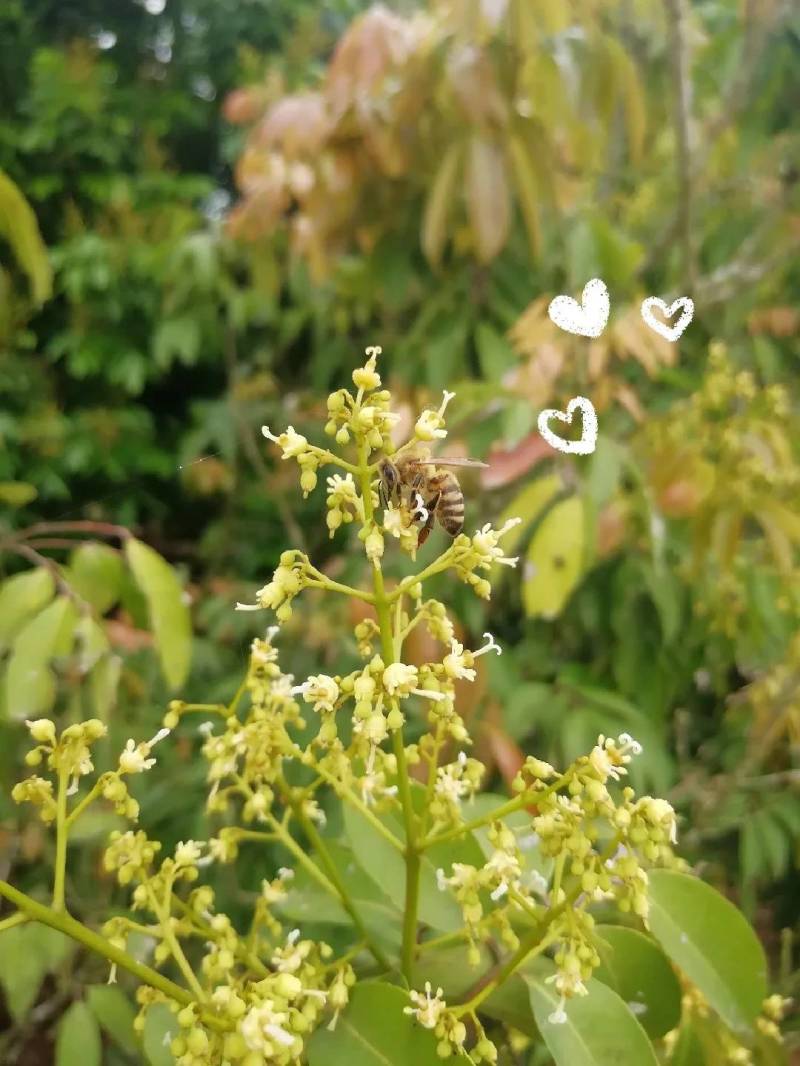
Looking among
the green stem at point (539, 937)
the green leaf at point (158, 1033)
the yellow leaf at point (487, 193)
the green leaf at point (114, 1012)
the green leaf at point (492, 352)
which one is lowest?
the green leaf at point (114, 1012)

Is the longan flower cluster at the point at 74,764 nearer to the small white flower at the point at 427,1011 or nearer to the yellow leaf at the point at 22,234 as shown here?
the small white flower at the point at 427,1011

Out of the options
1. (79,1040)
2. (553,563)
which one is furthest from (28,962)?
(553,563)

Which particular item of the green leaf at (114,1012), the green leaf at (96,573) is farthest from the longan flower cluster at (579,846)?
the green leaf at (96,573)

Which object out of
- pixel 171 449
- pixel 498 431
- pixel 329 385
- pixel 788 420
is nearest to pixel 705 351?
pixel 788 420

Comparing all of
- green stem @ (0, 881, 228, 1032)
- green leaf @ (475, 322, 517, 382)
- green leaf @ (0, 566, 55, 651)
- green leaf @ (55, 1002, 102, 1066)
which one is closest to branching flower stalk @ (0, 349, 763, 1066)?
green stem @ (0, 881, 228, 1032)

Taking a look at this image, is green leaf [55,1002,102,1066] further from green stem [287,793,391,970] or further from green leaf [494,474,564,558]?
green leaf [494,474,564,558]

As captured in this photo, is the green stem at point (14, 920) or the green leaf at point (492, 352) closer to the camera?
the green stem at point (14, 920)

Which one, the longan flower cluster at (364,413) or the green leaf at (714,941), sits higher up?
the longan flower cluster at (364,413)
